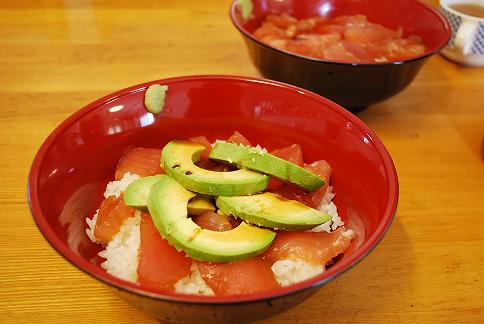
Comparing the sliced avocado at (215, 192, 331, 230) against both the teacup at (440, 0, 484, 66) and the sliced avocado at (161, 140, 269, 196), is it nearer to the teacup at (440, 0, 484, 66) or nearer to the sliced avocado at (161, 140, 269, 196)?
the sliced avocado at (161, 140, 269, 196)

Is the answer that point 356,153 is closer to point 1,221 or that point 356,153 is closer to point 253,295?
point 253,295

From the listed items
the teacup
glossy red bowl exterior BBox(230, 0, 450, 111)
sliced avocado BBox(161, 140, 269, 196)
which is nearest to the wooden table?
the teacup

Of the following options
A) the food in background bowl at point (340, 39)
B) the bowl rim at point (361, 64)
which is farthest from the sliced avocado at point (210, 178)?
the food in background bowl at point (340, 39)

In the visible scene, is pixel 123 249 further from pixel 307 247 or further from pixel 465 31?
pixel 465 31

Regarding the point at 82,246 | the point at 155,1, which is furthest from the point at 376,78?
the point at 155,1

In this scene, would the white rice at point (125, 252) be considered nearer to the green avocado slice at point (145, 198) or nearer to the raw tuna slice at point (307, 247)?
the green avocado slice at point (145, 198)
